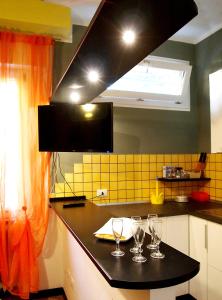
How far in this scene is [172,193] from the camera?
2.98 meters

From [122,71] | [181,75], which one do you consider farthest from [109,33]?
[181,75]

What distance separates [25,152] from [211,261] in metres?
1.86

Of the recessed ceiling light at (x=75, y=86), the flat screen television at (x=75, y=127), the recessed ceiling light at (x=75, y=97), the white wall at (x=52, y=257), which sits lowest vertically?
the white wall at (x=52, y=257)

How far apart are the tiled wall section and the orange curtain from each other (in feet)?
1.03

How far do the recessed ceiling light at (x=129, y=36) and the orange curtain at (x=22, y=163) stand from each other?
139 centimetres

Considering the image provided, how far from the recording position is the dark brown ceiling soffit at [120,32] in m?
0.86

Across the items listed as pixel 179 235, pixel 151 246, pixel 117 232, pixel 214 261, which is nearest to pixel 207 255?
pixel 214 261

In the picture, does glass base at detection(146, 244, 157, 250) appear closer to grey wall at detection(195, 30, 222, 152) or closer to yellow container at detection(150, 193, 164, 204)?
Result: yellow container at detection(150, 193, 164, 204)

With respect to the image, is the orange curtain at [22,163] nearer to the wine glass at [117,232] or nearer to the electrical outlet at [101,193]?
the electrical outlet at [101,193]

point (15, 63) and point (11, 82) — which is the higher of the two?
point (15, 63)

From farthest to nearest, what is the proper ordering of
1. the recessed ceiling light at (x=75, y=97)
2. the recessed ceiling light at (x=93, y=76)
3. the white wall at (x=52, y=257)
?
1. the white wall at (x=52, y=257)
2. the recessed ceiling light at (x=75, y=97)
3. the recessed ceiling light at (x=93, y=76)

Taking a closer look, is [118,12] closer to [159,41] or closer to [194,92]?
[159,41]

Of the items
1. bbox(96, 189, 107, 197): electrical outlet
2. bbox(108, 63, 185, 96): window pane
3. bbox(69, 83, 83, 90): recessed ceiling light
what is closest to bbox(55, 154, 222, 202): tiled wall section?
bbox(96, 189, 107, 197): electrical outlet

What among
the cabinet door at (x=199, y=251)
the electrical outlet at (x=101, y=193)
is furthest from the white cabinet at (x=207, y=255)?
the electrical outlet at (x=101, y=193)
